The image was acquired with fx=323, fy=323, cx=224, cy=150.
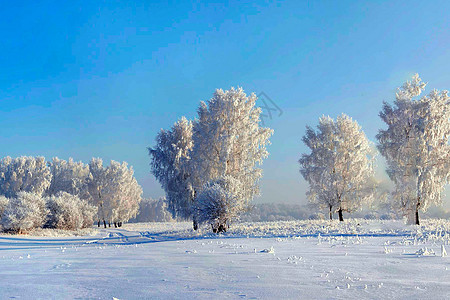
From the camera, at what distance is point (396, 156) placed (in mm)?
26328

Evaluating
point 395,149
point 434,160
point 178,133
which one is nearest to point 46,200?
point 178,133

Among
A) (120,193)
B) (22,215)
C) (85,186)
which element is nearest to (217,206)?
(22,215)

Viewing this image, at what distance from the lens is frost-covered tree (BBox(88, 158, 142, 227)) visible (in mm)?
52062

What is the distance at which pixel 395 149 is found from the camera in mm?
26438


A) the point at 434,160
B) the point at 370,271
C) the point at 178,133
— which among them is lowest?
the point at 370,271

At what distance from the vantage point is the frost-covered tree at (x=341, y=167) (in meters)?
29.9

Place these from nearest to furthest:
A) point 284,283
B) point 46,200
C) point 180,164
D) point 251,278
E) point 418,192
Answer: point 284,283, point 251,278, point 418,192, point 180,164, point 46,200

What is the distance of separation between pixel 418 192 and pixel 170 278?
25.6 metres

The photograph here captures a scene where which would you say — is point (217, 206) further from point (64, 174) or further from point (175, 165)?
point (64, 174)

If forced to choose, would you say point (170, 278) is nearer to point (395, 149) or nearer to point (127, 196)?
point (395, 149)

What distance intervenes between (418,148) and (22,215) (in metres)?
33.8

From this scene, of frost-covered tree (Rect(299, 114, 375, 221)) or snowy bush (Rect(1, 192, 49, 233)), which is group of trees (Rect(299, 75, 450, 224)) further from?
snowy bush (Rect(1, 192, 49, 233))

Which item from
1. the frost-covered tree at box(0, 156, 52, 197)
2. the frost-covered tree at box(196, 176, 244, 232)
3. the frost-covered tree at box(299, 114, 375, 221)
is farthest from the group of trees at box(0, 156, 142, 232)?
the frost-covered tree at box(299, 114, 375, 221)

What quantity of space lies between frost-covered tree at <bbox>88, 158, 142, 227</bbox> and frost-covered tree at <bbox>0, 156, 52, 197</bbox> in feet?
33.0
